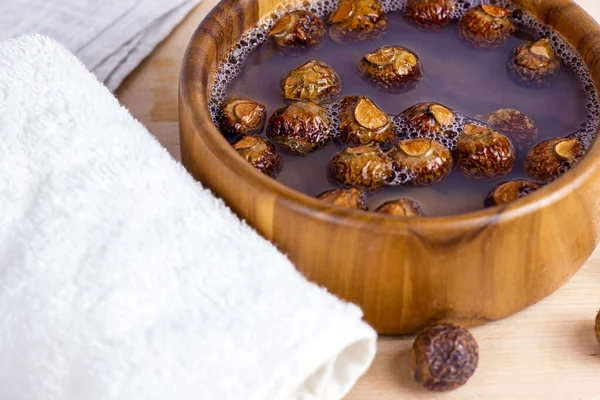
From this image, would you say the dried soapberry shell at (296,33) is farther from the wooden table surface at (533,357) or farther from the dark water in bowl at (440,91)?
the wooden table surface at (533,357)

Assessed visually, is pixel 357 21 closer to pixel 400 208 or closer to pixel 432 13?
pixel 432 13

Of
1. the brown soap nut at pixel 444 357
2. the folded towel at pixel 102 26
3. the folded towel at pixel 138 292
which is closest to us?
the folded towel at pixel 138 292

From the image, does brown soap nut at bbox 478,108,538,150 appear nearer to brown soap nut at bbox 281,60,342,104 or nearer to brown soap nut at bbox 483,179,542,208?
brown soap nut at bbox 483,179,542,208

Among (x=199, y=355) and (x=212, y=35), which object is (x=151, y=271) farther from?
(x=212, y=35)

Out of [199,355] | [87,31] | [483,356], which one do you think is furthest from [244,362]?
[87,31]

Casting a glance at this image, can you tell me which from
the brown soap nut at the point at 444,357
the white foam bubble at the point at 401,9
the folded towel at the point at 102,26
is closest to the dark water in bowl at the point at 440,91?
the white foam bubble at the point at 401,9

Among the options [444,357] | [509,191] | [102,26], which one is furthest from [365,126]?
[102,26]
